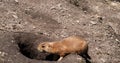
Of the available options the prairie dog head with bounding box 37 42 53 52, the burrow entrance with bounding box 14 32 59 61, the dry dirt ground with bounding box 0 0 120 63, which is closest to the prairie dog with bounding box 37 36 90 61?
the prairie dog head with bounding box 37 42 53 52

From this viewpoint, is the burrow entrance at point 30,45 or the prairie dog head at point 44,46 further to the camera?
the burrow entrance at point 30,45

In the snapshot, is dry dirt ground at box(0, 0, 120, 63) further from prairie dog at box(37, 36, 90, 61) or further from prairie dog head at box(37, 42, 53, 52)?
prairie dog head at box(37, 42, 53, 52)

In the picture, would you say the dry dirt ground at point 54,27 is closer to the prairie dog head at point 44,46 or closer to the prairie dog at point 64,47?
the prairie dog at point 64,47

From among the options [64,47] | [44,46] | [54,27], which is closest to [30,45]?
[44,46]

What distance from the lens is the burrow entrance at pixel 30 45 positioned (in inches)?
258

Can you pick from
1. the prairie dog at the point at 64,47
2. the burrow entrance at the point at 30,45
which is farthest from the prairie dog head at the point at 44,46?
the burrow entrance at the point at 30,45

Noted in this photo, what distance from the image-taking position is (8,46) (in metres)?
6.09

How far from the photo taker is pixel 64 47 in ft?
20.9

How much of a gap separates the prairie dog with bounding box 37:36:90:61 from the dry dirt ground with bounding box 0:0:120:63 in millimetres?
132

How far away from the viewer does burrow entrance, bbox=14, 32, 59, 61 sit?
6.56m

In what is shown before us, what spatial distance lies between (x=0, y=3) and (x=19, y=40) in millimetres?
1531

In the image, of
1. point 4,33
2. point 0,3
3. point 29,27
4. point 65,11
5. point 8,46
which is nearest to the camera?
point 8,46

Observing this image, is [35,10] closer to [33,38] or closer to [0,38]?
[33,38]

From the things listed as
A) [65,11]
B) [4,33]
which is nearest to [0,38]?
[4,33]
